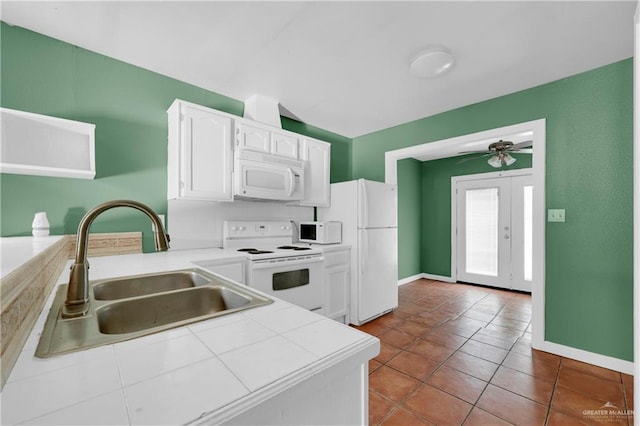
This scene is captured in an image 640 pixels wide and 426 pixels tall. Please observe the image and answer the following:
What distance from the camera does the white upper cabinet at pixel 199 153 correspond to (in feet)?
7.36

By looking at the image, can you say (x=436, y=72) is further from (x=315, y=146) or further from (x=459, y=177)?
(x=459, y=177)

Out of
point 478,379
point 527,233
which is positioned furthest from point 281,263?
point 527,233

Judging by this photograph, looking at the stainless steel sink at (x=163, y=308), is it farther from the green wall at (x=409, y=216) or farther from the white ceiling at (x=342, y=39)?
the green wall at (x=409, y=216)

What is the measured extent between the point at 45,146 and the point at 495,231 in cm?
548

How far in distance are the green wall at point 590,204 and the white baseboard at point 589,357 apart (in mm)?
38

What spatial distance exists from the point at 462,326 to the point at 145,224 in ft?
10.5

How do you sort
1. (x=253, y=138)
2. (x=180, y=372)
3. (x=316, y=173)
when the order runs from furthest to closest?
(x=316, y=173) → (x=253, y=138) → (x=180, y=372)

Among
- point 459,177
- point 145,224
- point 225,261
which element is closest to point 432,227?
point 459,177

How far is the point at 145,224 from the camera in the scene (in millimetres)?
2320

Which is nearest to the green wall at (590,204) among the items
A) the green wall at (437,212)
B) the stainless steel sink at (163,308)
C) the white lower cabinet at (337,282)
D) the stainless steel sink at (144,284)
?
the white lower cabinet at (337,282)

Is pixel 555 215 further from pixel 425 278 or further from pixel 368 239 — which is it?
pixel 425 278

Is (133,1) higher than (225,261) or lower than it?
higher

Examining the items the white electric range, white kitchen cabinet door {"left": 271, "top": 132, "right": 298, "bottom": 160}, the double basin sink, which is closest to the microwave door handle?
white kitchen cabinet door {"left": 271, "top": 132, "right": 298, "bottom": 160}

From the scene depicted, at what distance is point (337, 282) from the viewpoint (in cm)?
292
